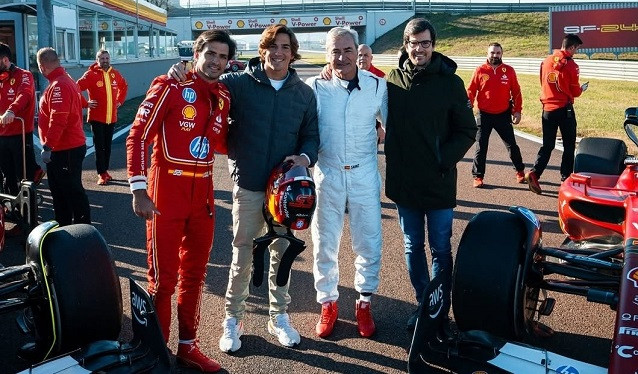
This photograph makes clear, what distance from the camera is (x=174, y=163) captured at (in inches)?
157

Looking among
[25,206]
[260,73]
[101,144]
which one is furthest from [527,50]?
[260,73]

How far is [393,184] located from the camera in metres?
4.79

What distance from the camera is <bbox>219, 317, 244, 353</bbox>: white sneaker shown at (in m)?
4.40

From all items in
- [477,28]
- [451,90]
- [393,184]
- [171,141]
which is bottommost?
[393,184]

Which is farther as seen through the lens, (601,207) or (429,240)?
(601,207)

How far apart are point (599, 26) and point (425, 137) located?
4202cm

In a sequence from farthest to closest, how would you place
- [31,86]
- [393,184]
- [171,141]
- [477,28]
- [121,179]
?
[477,28], [121,179], [31,86], [393,184], [171,141]

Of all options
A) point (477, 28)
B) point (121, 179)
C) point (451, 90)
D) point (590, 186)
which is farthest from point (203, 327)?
point (477, 28)

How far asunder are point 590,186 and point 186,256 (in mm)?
3127

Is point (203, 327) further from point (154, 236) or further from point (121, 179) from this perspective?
point (121, 179)

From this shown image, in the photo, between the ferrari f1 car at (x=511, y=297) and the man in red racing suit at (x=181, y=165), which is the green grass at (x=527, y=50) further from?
the man in red racing suit at (x=181, y=165)

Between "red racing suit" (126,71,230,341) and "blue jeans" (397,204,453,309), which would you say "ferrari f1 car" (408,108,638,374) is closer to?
"blue jeans" (397,204,453,309)

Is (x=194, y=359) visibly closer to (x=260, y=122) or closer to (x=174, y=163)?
(x=174, y=163)

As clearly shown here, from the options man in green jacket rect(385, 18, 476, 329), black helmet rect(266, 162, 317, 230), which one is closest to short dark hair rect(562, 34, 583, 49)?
man in green jacket rect(385, 18, 476, 329)
